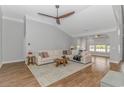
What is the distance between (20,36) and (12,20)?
3.64 ft

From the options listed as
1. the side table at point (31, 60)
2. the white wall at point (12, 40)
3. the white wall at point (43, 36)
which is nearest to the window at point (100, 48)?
the white wall at point (43, 36)

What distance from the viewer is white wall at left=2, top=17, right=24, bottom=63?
16.1 feet

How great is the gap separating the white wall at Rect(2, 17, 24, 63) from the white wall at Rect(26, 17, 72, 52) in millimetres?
858

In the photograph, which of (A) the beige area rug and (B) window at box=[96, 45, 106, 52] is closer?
(A) the beige area rug

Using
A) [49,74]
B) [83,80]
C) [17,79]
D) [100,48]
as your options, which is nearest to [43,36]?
[49,74]

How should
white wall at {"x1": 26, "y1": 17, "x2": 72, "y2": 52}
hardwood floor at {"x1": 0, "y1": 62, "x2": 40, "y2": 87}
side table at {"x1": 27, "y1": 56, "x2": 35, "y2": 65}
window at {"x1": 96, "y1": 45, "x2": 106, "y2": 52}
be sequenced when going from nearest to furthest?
hardwood floor at {"x1": 0, "y1": 62, "x2": 40, "y2": 87} → side table at {"x1": 27, "y1": 56, "x2": 35, "y2": 65} → white wall at {"x1": 26, "y1": 17, "x2": 72, "y2": 52} → window at {"x1": 96, "y1": 45, "x2": 106, "y2": 52}

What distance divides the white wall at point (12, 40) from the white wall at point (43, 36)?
2.81 feet

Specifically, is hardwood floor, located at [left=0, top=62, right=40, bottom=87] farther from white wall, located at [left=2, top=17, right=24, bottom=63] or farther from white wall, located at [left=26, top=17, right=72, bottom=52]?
white wall, located at [left=26, top=17, right=72, bottom=52]

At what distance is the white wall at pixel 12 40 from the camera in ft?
16.1

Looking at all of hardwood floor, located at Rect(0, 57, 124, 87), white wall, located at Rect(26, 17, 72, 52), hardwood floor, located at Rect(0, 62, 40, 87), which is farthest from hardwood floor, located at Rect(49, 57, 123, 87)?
white wall, located at Rect(26, 17, 72, 52)

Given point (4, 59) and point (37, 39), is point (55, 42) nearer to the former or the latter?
point (37, 39)

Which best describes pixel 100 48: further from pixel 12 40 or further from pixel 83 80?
pixel 12 40

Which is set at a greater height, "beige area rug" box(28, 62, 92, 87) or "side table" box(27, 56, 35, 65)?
"side table" box(27, 56, 35, 65)
